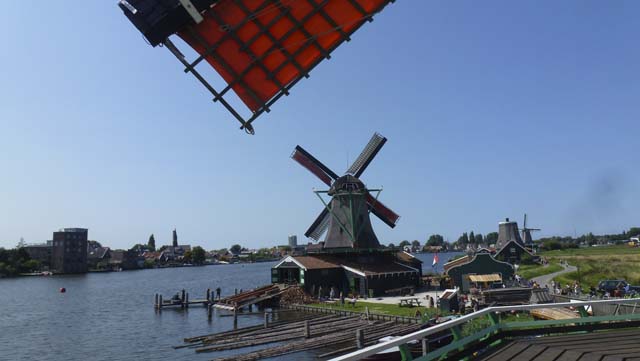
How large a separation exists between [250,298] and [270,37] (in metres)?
45.9

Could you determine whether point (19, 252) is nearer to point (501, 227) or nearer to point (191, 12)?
point (501, 227)

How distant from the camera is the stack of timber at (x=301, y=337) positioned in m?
28.2

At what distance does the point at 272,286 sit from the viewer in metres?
53.2

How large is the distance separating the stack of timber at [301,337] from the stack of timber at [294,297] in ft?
33.9

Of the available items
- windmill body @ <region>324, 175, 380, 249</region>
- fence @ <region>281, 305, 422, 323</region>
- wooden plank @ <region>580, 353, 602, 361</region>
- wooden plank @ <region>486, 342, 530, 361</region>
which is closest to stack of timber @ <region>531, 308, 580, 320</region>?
fence @ <region>281, 305, 422, 323</region>

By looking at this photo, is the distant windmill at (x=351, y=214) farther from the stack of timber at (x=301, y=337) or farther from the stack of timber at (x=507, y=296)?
the stack of timber at (x=507, y=296)

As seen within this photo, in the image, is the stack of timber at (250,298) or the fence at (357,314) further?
the stack of timber at (250,298)

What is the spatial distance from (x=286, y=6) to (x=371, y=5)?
1.58 m

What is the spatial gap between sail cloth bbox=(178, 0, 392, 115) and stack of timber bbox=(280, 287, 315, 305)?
137 ft

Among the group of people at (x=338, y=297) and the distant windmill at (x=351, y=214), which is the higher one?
the distant windmill at (x=351, y=214)

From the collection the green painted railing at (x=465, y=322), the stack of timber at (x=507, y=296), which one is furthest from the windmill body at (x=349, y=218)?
the green painted railing at (x=465, y=322)

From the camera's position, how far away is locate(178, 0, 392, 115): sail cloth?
8383mm

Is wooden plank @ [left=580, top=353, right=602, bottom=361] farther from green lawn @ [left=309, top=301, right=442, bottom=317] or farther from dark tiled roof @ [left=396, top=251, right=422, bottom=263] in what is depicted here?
dark tiled roof @ [left=396, top=251, right=422, bottom=263]

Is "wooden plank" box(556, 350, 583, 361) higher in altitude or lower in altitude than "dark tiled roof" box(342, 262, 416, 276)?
higher
